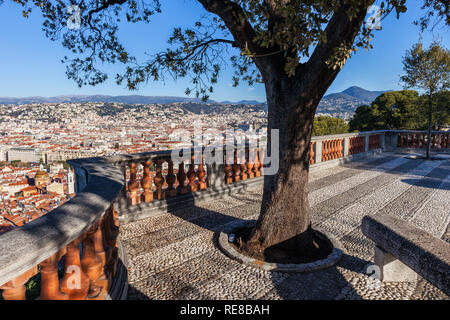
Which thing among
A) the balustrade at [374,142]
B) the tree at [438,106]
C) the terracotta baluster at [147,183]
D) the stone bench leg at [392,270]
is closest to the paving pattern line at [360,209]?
the stone bench leg at [392,270]

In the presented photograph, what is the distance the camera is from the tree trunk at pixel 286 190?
10.1 ft

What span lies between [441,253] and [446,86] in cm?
1141

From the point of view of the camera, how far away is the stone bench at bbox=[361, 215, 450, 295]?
1.76 m

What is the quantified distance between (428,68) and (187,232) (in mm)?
11294


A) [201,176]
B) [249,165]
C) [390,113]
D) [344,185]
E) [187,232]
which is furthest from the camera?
[390,113]

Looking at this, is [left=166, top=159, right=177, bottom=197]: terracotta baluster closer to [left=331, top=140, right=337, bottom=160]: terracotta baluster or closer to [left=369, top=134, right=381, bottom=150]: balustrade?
[left=331, top=140, right=337, bottom=160]: terracotta baluster

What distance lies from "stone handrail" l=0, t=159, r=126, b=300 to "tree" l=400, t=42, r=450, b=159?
39.7ft

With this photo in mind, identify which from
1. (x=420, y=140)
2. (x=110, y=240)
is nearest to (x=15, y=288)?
(x=110, y=240)

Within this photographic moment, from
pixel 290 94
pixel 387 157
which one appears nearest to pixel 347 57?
pixel 290 94

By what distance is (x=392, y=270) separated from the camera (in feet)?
8.64

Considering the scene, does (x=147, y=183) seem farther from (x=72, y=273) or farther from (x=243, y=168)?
(x=72, y=273)

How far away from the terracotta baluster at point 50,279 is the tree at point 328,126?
73.8 feet

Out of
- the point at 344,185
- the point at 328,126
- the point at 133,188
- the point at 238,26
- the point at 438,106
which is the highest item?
the point at 238,26

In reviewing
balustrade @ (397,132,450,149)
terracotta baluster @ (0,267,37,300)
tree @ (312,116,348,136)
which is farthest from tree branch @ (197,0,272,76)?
tree @ (312,116,348,136)
